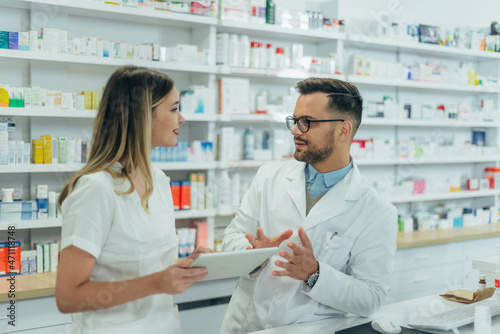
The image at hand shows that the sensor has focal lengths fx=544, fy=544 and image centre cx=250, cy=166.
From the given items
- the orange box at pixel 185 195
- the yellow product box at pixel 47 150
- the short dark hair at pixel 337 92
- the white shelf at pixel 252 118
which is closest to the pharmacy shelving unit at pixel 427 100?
the white shelf at pixel 252 118

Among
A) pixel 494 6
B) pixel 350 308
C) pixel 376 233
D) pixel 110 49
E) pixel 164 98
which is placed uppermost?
pixel 494 6

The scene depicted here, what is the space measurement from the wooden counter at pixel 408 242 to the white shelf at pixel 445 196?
307 mm

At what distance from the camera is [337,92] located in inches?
88.7

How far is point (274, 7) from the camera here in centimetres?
417

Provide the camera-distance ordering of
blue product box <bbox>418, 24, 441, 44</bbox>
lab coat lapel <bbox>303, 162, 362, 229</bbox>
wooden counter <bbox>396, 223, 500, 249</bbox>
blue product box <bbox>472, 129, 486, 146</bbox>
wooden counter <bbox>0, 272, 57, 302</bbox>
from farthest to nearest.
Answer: blue product box <bbox>472, 129, 486, 146</bbox> → blue product box <bbox>418, 24, 441, 44</bbox> → wooden counter <bbox>396, 223, 500, 249</bbox> → wooden counter <bbox>0, 272, 57, 302</bbox> → lab coat lapel <bbox>303, 162, 362, 229</bbox>

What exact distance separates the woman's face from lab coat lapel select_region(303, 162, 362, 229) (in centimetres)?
64

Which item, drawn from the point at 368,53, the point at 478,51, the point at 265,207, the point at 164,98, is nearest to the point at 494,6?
the point at 478,51

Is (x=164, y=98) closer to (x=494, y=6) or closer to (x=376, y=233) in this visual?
(x=376, y=233)

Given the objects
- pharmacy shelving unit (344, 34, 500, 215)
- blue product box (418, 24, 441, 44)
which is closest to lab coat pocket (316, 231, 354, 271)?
pharmacy shelving unit (344, 34, 500, 215)

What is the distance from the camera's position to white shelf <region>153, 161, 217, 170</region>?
12.0 feet

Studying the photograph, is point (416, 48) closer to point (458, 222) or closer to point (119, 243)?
point (458, 222)

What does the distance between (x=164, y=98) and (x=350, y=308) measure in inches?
40.1

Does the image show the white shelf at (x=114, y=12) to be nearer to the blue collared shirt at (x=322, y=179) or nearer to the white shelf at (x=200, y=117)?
the white shelf at (x=200, y=117)

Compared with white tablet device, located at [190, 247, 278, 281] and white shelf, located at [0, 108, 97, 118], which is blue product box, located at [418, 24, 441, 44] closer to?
white shelf, located at [0, 108, 97, 118]
